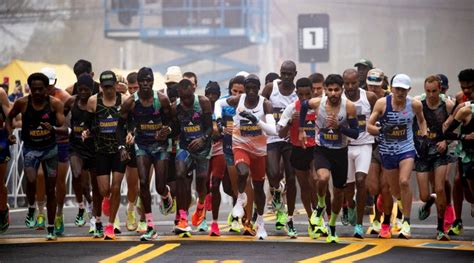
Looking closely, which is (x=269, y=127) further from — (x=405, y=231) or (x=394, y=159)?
(x=405, y=231)

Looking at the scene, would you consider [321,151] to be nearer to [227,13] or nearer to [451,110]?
[451,110]

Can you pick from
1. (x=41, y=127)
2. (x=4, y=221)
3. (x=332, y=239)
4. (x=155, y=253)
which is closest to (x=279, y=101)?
(x=332, y=239)

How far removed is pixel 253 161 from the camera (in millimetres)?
13398

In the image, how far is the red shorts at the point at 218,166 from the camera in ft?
46.6

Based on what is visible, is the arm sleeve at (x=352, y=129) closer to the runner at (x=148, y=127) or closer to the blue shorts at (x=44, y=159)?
the runner at (x=148, y=127)

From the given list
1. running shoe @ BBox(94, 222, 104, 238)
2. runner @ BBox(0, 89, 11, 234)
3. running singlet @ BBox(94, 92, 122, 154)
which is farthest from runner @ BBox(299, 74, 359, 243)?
runner @ BBox(0, 89, 11, 234)

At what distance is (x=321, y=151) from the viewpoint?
41.7ft

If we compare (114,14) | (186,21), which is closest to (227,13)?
(186,21)

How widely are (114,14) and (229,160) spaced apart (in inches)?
1891

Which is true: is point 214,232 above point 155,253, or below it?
below

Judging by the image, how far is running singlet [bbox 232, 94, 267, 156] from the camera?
1327 cm

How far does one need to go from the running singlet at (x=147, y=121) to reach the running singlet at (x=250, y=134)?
0.94 m

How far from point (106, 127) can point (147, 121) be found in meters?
0.48

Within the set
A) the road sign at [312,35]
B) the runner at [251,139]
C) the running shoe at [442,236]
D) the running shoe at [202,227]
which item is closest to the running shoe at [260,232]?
the runner at [251,139]
